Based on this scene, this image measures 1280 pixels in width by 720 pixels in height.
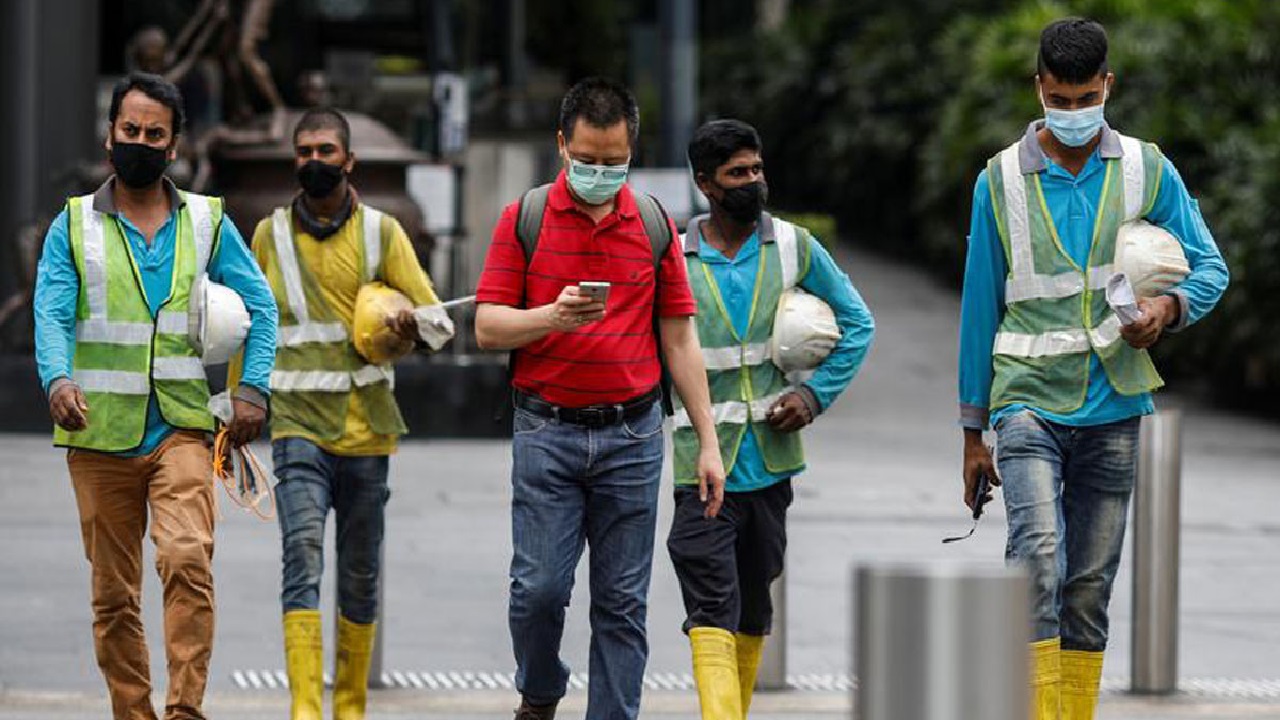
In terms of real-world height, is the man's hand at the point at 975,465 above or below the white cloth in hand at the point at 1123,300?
below

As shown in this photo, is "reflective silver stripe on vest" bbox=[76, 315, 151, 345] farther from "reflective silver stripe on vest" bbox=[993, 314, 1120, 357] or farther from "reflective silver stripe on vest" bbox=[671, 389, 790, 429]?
"reflective silver stripe on vest" bbox=[993, 314, 1120, 357]

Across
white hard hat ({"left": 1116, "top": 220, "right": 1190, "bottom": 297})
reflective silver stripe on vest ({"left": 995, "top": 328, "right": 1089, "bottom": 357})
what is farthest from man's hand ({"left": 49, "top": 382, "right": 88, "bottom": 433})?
white hard hat ({"left": 1116, "top": 220, "right": 1190, "bottom": 297})

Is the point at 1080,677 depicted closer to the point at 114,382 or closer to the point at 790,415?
the point at 790,415


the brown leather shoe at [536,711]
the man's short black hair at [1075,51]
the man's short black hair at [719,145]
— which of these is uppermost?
the man's short black hair at [1075,51]

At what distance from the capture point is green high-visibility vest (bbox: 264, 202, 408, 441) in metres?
7.61

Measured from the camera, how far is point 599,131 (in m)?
6.34

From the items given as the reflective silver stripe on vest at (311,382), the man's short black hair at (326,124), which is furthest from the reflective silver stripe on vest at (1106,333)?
the man's short black hair at (326,124)

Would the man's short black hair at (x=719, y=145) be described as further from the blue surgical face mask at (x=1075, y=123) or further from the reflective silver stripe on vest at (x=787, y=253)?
the blue surgical face mask at (x=1075, y=123)

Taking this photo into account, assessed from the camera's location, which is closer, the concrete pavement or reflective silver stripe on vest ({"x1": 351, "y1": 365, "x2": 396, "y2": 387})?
reflective silver stripe on vest ({"x1": 351, "y1": 365, "x2": 396, "y2": 387})

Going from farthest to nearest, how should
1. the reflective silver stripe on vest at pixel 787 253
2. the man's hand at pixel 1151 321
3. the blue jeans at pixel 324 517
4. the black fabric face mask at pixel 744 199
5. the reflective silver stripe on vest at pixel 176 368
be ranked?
the blue jeans at pixel 324 517 < the reflective silver stripe on vest at pixel 787 253 < the black fabric face mask at pixel 744 199 < the reflective silver stripe on vest at pixel 176 368 < the man's hand at pixel 1151 321

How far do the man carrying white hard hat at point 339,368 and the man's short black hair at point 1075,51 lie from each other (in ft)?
6.45

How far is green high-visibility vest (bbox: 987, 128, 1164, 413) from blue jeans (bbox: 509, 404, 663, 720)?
96 centimetres

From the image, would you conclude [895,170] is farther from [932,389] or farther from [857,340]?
[857,340]

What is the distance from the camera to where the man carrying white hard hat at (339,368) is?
7555 mm
